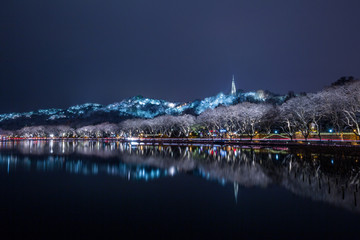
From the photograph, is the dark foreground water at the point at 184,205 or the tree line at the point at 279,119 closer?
the dark foreground water at the point at 184,205

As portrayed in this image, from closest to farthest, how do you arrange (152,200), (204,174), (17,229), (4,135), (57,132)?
1. (17,229)
2. (152,200)
3. (204,174)
4. (57,132)
5. (4,135)

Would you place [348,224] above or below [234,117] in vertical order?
below

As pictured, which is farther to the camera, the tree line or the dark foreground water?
the tree line

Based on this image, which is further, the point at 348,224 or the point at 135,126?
the point at 135,126

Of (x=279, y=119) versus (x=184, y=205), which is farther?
(x=279, y=119)

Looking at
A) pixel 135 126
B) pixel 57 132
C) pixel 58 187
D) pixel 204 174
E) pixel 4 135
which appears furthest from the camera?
pixel 4 135

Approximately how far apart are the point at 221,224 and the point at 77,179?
12331 mm

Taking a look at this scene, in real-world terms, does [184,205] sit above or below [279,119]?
below

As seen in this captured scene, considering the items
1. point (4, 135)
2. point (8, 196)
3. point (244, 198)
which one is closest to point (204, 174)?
point (244, 198)

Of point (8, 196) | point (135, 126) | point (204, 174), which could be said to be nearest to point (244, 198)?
point (204, 174)

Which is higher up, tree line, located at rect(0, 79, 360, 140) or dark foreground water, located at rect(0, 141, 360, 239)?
tree line, located at rect(0, 79, 360, 140)

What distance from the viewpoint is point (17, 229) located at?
27.8 ft

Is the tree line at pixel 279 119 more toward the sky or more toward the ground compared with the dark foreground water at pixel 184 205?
more toward the sky

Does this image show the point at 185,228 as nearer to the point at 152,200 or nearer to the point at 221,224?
the point at 221,224
